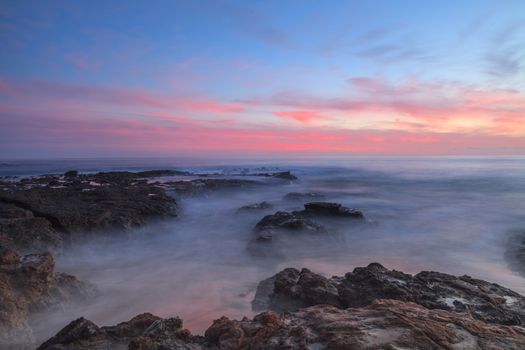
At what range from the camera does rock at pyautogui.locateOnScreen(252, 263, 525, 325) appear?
181 inches

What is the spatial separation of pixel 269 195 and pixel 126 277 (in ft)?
52.3

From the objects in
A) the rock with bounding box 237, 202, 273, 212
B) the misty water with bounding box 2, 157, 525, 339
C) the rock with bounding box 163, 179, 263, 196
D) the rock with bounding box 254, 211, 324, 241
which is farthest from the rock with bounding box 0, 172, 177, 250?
the rock with bounding box 254, 211, 324, 241

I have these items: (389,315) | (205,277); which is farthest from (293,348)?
(205,277)

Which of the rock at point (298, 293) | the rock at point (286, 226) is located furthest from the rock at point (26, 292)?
the rock at point (286, 226)

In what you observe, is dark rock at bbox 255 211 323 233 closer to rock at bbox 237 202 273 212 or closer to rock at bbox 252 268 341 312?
rock at bbox 237 202 273 212

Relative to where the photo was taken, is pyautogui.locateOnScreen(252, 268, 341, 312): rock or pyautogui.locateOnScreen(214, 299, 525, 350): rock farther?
pyautogui.locateOnScreen(252, 268, 341, 312): rock

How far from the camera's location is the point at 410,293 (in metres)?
5.04

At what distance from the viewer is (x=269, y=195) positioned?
2388 centimetres

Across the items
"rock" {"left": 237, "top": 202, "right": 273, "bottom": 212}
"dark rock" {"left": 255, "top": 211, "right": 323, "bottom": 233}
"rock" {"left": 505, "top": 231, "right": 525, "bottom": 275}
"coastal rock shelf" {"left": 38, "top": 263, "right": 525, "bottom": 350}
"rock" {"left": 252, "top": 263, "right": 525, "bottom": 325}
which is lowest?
"rock" {"left": 505, "top": 231, "right": 525, "bottom": 275}

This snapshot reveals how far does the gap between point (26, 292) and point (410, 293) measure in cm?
612

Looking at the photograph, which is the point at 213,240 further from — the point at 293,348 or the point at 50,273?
the point at 293,348

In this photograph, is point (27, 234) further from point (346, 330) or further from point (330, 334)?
point (346, 330)

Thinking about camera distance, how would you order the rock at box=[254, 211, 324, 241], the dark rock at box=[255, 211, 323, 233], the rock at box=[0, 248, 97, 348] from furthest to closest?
the dark rock at box=[255, 211, 323, 233] < the rock at box=[254, 211, 324, 241] < the rock at box=[0, 248, 97, 348]

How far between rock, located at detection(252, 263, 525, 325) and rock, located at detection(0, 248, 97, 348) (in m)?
3.80
